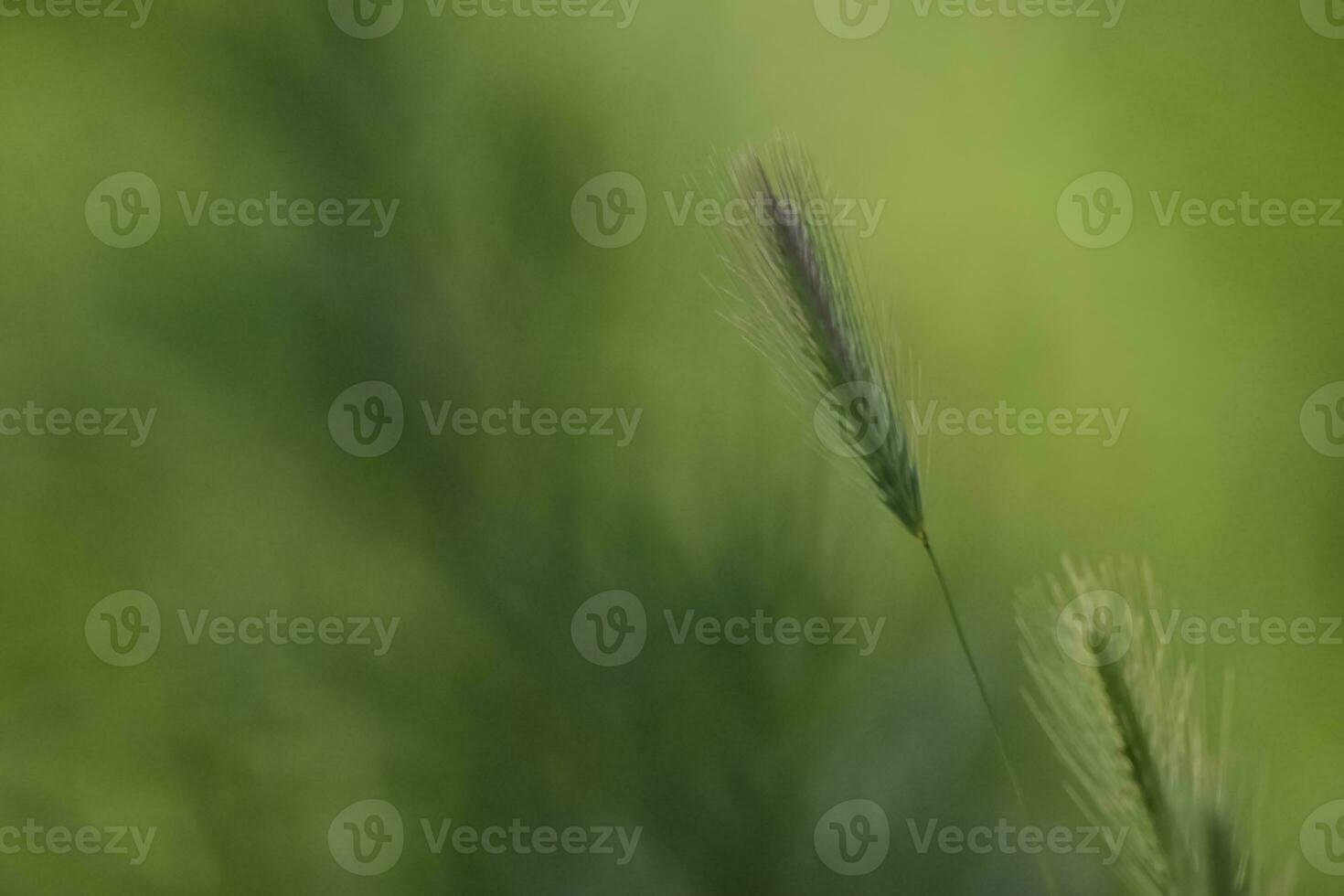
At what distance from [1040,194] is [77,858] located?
3.85ft
